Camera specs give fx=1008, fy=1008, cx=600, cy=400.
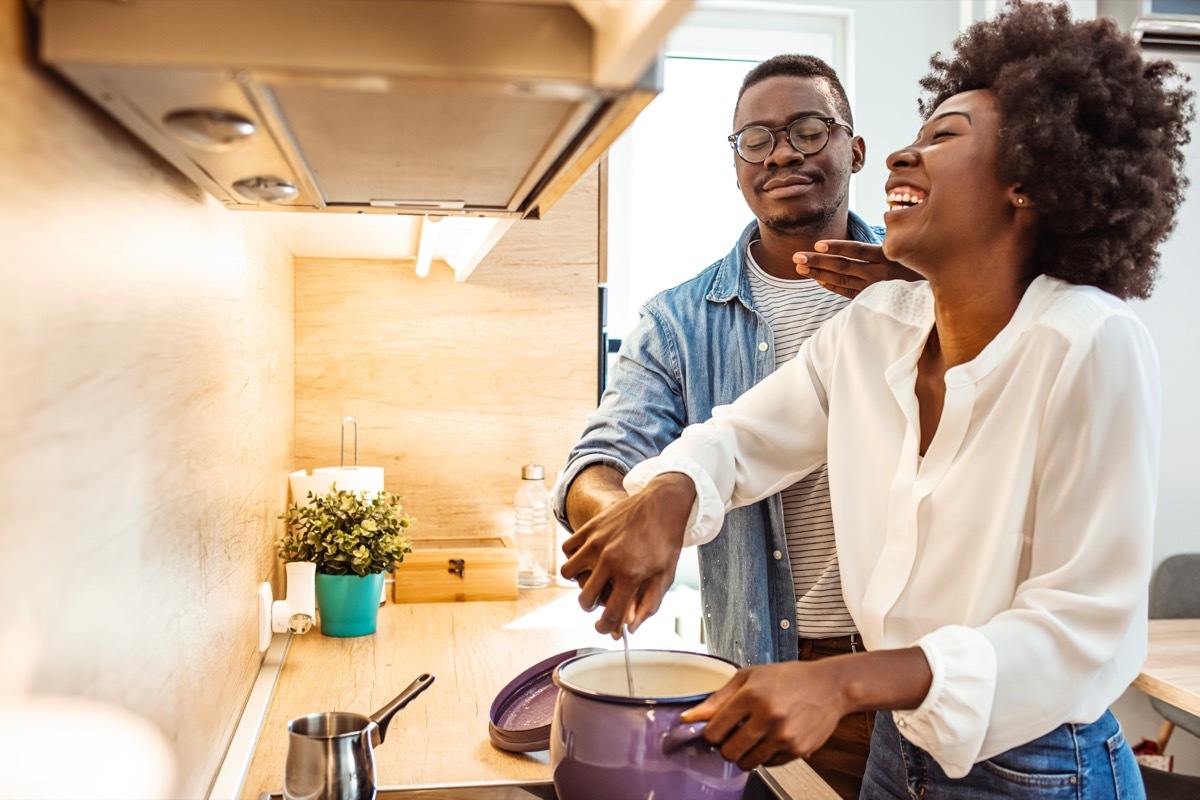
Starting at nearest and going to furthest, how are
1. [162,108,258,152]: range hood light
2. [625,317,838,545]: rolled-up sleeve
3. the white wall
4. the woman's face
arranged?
[162,108,258,152]: range hood light → the woman's face → [625,317,838,545]: rolled-up sleeve → the white wall

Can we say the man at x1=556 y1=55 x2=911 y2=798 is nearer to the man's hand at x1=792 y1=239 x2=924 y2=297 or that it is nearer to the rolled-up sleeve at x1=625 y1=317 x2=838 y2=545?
the man's hand at x1=792 y1=239 x2=924 y2=297

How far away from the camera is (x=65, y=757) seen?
585 millimetres

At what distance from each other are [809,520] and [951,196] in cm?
53

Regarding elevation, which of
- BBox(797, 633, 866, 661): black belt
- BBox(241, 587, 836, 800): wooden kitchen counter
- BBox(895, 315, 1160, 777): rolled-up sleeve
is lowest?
BBox(241, 587, 836, 800): wooden kitchen counter

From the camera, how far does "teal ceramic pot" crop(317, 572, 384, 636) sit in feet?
5.53

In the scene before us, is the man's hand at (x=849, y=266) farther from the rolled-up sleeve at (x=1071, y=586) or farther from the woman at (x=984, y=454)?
the rolled-up sleeve at (x=1071, y=586)

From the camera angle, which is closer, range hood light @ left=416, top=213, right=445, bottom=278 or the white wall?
range hood light @ left=416, top=213, right=445, bottom=278

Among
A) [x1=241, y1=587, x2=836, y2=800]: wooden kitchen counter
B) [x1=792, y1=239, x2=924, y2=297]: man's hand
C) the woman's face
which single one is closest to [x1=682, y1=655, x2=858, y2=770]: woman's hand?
[x1=241, y1=587, x2=836, y2=800]: wooden kitchen counter

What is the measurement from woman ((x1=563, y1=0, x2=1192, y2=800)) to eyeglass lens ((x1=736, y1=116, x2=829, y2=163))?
31 centimetres

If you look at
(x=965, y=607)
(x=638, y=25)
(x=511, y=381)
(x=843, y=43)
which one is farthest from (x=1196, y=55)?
(x=638, y=25)

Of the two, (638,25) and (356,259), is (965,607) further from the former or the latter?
(356,259)

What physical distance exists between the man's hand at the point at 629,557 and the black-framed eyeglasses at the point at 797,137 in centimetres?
73

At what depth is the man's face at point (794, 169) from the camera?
153 centimetres

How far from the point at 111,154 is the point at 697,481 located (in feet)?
2.06
